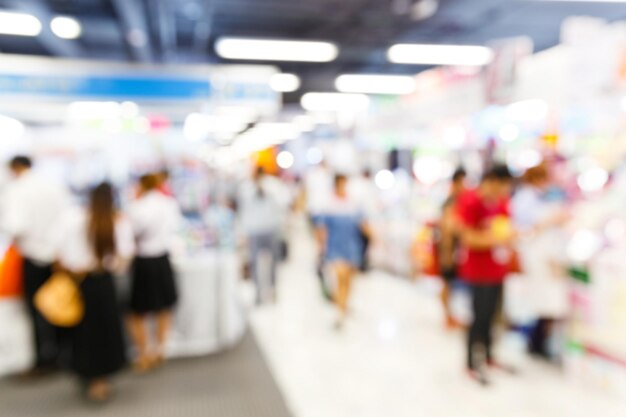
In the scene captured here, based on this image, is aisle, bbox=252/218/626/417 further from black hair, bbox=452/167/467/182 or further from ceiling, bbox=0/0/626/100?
ceiling, bbox=0/0/626/100

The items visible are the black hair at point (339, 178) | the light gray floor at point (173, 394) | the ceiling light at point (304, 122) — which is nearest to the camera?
the light gray floor at point (173, 394)

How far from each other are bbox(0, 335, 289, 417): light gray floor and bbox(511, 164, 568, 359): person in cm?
206

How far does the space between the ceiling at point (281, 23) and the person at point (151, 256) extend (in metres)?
5.47

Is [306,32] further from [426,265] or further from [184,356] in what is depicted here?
[184,356]

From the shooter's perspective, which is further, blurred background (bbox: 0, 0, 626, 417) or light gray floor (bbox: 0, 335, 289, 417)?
blurred background (bbox: 0, 0, 626, 417)

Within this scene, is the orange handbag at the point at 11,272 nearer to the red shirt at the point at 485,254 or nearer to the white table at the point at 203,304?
the white table at the point at 203,304

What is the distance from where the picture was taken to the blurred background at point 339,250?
3812 millimetres

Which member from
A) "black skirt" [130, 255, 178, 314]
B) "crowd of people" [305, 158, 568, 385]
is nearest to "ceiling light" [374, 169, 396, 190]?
"crowd of people" [305, 158, 568, 385]

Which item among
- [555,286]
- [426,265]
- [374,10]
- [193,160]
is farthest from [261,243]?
[374,10]

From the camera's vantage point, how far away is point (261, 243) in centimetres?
612

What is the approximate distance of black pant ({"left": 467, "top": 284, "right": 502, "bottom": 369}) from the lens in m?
3.84

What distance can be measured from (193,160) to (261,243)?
1.17m

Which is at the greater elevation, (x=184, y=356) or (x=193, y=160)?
(x=193, y=160)

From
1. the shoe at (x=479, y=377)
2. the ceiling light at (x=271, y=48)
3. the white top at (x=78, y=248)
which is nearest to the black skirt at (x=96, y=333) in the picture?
the white top at (x=78, y=248)
